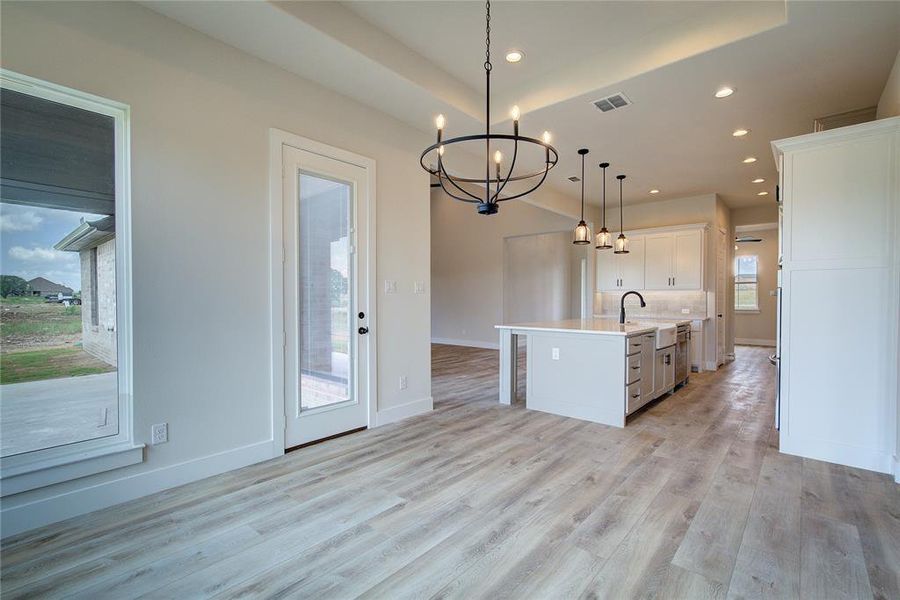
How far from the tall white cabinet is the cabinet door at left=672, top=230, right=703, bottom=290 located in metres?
3.66

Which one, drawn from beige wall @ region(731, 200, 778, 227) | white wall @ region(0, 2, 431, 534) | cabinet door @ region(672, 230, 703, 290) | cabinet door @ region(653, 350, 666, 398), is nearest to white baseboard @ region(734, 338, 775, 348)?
beige wall @ region(731, 200, 778, 227)

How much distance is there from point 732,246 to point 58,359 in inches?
378

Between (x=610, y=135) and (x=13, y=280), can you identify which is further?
(x=610, y=135)

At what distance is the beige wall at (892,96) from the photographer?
9.46 feet

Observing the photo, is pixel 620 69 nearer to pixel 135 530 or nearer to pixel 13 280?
pixel 13 280

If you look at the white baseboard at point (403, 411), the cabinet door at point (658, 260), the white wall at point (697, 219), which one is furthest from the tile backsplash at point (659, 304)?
the white baseboard at point (403, 411)

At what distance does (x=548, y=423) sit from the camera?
3.80 meters

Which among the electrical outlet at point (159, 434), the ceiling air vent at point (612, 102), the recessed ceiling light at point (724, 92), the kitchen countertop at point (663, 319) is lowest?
the electrical outlet at point (159, 434)

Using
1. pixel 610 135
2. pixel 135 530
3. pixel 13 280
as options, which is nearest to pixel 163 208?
pixel 13 280

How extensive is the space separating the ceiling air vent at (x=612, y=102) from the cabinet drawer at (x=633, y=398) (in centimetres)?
250

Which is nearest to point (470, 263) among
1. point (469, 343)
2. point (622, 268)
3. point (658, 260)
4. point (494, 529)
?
point (469, 343)

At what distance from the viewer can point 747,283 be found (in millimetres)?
10188

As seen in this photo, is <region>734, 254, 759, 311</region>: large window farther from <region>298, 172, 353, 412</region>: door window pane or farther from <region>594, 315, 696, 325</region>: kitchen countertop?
<region>298, 172, 353, 412</region>: door window pane

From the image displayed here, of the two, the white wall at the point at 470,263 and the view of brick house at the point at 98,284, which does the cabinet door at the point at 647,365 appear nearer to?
the view of brick house at the point at 98,284
